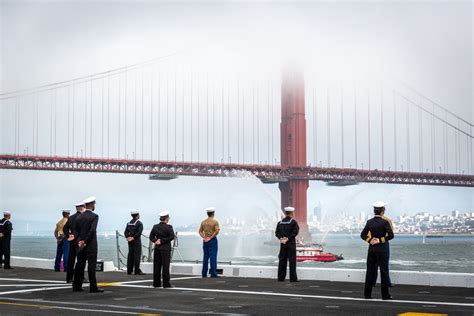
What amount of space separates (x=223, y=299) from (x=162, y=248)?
10.9 feet

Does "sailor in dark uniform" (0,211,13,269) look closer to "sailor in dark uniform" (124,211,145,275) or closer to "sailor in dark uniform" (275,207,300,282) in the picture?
"sailor in dark uniform" (124,211,145,275)

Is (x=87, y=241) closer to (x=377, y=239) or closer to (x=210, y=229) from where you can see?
(x=210, y=229)

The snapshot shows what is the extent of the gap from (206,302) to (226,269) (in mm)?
6601

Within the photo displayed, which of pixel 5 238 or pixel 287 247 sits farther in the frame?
pixel 5 238

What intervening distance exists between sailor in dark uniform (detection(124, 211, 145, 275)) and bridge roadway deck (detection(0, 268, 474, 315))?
1.45 m

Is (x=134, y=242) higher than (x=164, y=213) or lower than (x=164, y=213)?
lower

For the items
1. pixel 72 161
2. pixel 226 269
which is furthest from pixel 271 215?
pixel 226 269

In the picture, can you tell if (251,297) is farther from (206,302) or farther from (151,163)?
(151,163)

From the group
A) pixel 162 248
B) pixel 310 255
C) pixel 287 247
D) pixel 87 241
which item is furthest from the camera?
pixel 310 255

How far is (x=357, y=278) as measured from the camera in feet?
56.4

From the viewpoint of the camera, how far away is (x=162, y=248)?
54.0ft

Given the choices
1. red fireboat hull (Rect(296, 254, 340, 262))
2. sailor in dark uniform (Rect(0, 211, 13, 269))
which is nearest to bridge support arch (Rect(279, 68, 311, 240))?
red fireboat hull (Rect(296, 254, 340, 262))

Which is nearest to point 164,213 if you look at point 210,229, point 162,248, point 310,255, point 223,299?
point 162,248

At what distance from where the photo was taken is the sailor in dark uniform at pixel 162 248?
16078mm
